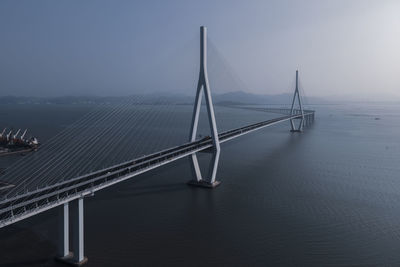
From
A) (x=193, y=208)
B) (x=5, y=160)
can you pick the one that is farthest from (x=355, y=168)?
(x=5, y=160)

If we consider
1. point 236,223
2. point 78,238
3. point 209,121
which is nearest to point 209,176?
point 209,121

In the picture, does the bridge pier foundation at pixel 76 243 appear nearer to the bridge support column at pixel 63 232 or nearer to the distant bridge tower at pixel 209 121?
the bridge support column at pixel 63 232

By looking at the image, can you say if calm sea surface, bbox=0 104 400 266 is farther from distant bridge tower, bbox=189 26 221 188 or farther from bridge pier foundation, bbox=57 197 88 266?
distant bridge tower, bbox=189 26 221 188

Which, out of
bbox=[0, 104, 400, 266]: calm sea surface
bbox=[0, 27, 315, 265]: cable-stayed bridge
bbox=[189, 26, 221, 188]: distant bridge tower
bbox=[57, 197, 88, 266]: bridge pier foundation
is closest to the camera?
bbox=[0, 27, 315, 265]: cable-stayed bridge

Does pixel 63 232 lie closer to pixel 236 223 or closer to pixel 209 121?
pixel 236 223

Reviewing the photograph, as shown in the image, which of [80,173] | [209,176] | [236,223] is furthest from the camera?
[80,173]

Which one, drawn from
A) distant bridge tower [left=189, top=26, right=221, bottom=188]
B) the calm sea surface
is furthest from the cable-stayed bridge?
the calm sea surface

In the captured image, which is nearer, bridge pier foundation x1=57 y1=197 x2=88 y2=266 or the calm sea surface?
bridge pier foundation x1=57 y1=197 x2=88 y2=266

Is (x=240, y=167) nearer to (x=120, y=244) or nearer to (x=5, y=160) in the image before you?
(x=120, y=244)

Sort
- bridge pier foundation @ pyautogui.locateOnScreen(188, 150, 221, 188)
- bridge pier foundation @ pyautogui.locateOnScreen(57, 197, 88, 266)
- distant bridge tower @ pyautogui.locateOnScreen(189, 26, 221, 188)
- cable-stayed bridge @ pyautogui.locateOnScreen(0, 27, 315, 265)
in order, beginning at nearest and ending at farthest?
cable-stayed bridge @ pyautogui.locateOnScreen(0, 27, 315, 265), bridge pier foundation @ pyautogui.locateOnScreen(57, 197, 88, 266), bridge pier foundation @ pyautogui.locateOnScreen(188, 150, 221, 188), distant bridge tower @ pyautogui.locateOnScreen(189, 26, 221, 188)

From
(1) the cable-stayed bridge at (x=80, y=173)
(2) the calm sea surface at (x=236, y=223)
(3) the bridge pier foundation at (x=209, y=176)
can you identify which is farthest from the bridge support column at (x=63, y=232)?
(3) the bridge pier foundation at (x=209, y=176)

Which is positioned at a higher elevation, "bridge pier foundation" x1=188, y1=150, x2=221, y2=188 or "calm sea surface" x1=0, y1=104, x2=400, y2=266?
"bridge pier foundation" x1=188, y1=150, x2=221, y2=188
